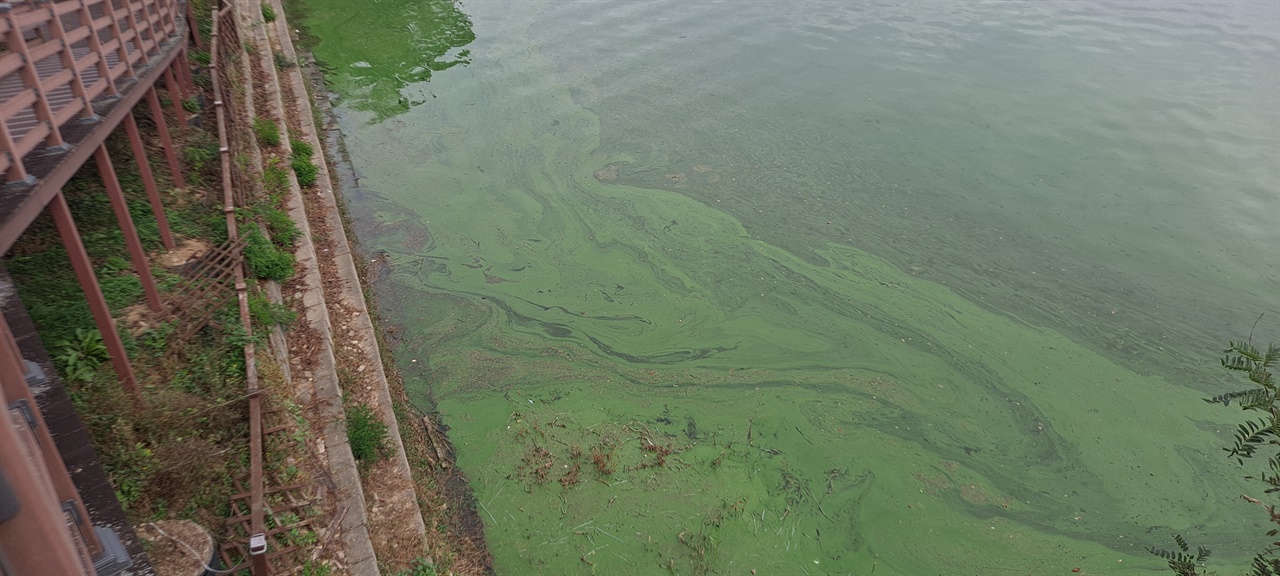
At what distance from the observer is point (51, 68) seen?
3.71 m

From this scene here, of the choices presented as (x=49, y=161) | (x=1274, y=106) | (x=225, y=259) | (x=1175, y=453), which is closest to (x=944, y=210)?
(x=1175, y=453)

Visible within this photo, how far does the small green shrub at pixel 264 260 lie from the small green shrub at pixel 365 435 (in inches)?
56.5

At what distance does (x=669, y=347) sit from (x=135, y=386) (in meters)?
3.51

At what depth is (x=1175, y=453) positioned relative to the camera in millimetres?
4945

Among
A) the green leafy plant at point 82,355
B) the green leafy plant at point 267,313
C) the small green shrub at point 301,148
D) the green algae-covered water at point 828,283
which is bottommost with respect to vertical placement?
the green algae-covered water at point 828,283

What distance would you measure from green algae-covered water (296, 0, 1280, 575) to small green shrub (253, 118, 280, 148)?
0.92m

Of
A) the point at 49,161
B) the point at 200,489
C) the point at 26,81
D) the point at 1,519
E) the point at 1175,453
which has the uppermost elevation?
the point at 26,81

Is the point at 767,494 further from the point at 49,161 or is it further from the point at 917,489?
the point at 49,161

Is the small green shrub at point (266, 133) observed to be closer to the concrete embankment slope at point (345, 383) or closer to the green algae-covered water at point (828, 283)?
the concrete embankment slope at point (345, 383)

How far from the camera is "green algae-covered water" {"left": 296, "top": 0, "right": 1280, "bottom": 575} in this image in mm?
4555

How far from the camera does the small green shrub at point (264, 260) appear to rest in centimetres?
530

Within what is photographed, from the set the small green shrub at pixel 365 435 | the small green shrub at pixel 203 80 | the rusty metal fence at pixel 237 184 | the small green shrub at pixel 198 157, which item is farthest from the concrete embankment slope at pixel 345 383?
the small green shrub at pixel 203 80

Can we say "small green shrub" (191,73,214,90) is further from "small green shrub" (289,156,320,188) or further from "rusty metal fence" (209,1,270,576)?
"small green shrub" (289,156,320,188)

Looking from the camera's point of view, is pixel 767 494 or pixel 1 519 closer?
pixel 1 519
